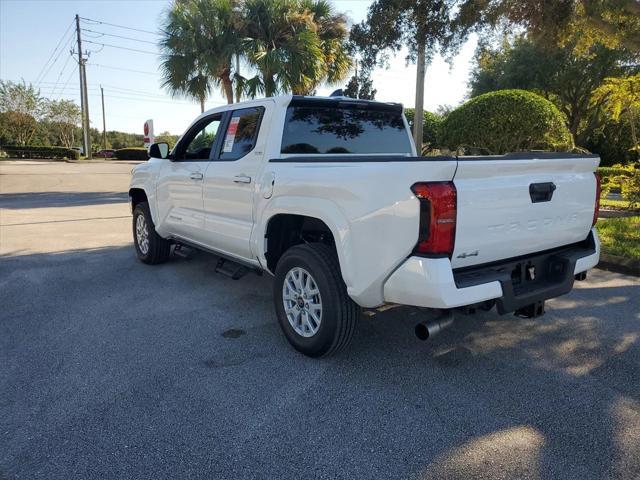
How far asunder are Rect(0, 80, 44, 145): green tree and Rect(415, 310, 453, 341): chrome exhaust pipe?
220 feet

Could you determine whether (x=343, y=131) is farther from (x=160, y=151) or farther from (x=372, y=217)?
(x=160, y=151)

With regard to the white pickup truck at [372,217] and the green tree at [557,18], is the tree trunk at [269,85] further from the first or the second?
the white pickup truck at [372,217]

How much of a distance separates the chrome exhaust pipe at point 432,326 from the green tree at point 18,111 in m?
67.0

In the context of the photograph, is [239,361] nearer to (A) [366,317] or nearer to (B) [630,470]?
(A) [366,317]

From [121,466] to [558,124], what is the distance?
11.9 m

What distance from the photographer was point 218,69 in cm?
1594

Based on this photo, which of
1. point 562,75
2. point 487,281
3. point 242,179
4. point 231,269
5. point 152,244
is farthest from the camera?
point 562,75

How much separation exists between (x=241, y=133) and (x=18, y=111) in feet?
217

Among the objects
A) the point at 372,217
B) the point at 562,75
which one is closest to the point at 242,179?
the point at 372,217

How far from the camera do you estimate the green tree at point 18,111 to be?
189ft

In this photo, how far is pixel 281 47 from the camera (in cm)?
1609

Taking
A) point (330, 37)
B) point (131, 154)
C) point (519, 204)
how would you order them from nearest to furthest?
point (519, 204)
point (330, 37)
point (131, 154)

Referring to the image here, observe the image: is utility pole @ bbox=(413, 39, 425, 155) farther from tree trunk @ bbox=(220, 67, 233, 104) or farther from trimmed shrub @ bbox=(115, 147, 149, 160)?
trimmed shrub @ bbox=(115, 147, 149, 160)

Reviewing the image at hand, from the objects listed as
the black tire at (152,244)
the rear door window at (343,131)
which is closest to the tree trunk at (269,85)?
the black tire at (152,244)
